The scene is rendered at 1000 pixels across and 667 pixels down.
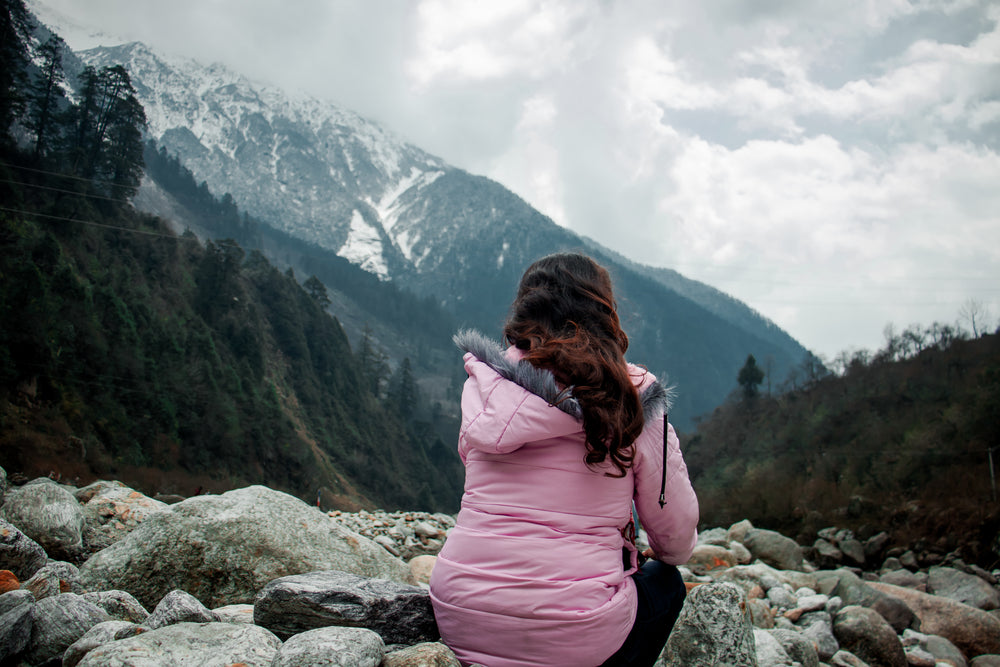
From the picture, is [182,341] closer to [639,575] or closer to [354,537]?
[354,537]

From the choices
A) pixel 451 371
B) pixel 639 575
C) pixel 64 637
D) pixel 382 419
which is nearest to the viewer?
pixel 639 575

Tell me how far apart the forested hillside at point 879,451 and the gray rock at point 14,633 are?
69.8 ft

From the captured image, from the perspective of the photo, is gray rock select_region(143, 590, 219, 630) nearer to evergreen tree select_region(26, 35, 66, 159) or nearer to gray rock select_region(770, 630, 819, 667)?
gray rock select_region(770, 630, 819, 667)

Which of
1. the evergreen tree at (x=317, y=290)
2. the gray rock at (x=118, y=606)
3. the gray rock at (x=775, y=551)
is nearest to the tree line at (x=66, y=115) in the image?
the evergreen tree at (x=317, y=290)

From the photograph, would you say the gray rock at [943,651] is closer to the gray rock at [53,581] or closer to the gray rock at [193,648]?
the gray rock at [193,648]

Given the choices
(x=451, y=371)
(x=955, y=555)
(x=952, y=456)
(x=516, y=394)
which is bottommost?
(x=955, y=555)

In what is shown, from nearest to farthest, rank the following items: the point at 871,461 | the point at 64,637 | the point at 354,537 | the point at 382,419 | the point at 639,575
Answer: the point at 639,575 < the point at 64,637 < the point at 354,537 < the point at 871,461 < the point at 382,419

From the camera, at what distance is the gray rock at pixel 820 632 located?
5.68 meters

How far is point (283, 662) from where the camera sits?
7.47ft

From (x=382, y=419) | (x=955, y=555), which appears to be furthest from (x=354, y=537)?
(x=382, y=419)

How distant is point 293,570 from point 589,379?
3.54m

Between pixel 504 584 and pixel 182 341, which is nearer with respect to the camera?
pixel 504 584

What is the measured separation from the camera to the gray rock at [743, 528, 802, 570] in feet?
45.5

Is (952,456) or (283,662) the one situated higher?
(952,456)
